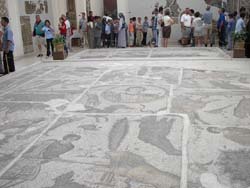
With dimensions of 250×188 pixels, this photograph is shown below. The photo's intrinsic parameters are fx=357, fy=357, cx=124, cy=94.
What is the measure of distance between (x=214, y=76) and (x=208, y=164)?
5129mm

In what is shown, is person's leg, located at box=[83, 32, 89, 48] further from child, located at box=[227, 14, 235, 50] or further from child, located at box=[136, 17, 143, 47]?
child, located at box=[227, 14, 235, 50]

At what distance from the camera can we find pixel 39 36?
1345 cm

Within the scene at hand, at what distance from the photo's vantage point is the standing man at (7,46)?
9766 mm

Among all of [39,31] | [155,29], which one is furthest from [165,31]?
[39,31]

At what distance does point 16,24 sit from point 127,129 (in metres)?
9.64

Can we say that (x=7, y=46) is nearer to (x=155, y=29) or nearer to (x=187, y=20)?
(x=155, y=29)

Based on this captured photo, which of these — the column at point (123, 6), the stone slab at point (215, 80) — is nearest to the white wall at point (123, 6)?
the column at point (123, 6)

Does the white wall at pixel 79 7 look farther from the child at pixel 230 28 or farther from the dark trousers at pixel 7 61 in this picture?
the dark trousers at pixel 7 61

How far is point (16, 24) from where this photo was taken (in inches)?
524

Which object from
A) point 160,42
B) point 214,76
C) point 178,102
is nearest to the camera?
point 178,102

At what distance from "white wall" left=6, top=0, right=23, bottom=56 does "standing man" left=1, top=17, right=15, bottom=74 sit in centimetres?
319

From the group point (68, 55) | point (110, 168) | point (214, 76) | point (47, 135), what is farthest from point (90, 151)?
point (68, 55)

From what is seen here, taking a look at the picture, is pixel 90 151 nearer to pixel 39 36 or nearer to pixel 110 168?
pixel 110 168

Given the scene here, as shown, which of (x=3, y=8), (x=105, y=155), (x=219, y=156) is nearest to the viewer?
(x=219, y=156)
